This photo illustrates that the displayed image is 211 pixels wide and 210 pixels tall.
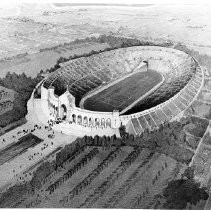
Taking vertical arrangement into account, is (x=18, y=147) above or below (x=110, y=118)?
below

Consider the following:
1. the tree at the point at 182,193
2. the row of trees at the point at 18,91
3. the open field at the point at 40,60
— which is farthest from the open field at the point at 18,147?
the open field at the point at 40,60

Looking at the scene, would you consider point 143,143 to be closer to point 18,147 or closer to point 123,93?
point 18,147

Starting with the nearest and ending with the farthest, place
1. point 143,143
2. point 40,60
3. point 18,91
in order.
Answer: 1. point 143,143
2. point 18,91
3. point 40,60

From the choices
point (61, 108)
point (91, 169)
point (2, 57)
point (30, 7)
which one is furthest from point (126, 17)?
point (91, 169)

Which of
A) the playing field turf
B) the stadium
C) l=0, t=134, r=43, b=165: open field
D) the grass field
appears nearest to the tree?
the grass field

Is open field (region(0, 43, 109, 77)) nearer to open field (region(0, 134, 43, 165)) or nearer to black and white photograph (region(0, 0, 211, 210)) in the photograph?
black and white photograph (region(0, 0, 211, 210))

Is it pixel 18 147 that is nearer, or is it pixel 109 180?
pixel 109 180

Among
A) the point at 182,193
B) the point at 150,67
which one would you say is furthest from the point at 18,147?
the point at 150,67
